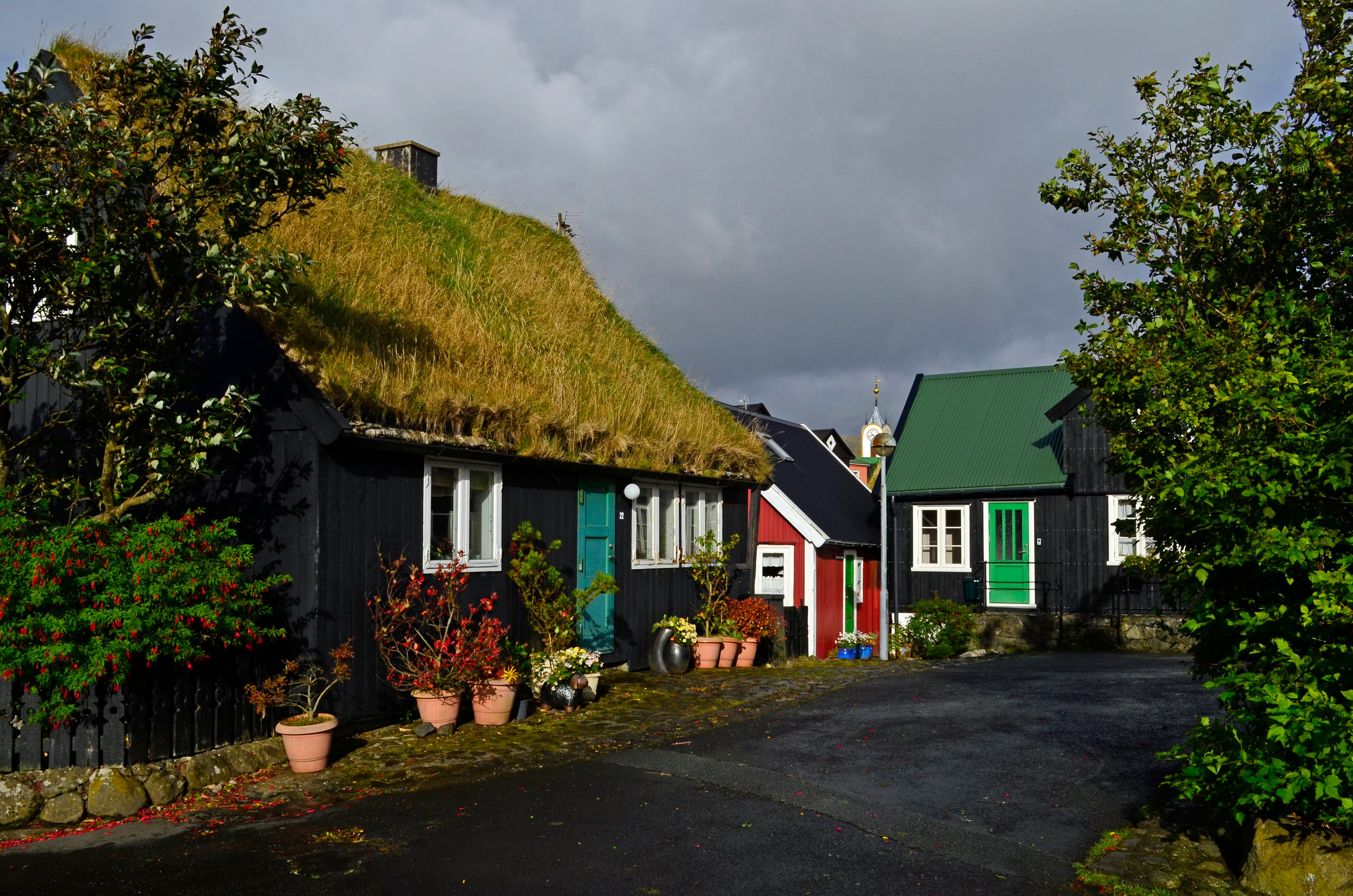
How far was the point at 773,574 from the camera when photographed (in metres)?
23.8

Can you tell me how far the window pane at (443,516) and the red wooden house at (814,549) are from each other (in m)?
8.07

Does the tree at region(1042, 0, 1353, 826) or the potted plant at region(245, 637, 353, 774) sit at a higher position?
the tree at region(1042, 0, 1353, 826)

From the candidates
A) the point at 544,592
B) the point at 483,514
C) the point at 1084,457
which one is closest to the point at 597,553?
Answer: the point at 544,592

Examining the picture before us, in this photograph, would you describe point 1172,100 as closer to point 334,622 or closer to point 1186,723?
point 1186,723

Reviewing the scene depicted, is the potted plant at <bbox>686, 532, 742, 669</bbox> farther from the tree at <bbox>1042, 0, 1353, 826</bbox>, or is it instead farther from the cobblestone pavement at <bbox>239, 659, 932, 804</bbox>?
the tree at <bbox>1042, 0, 1353, 826</bbox>

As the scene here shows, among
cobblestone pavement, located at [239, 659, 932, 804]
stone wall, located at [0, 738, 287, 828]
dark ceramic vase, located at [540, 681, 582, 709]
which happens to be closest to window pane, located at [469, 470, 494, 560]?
dark ceramic vase, located at [540, 681, 582, 709]

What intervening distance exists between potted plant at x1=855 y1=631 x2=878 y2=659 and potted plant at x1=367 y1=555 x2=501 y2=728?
1266cm

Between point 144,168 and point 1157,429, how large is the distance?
8228 mm

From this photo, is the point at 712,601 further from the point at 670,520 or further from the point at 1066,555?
the point at 1066,555

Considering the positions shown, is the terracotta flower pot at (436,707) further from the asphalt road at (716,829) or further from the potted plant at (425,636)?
the asphalt road at (716,829)

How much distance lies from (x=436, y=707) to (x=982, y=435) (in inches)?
782

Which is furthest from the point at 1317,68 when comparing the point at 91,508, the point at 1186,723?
the point at 91,508

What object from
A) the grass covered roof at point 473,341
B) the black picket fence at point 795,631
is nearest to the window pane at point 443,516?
the grass covered roof at point 473,341

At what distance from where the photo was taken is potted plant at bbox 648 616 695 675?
1605cm
